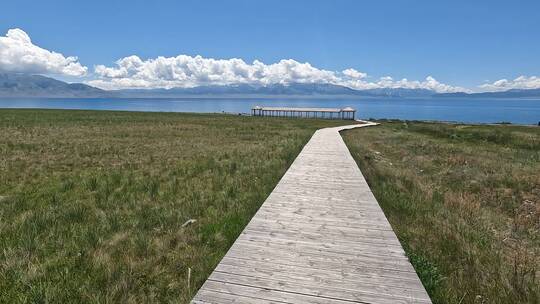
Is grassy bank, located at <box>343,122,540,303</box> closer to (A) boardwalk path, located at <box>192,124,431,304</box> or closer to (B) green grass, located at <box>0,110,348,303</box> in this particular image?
(A) boardwalk path, located at <box>192,124,431,304</box>

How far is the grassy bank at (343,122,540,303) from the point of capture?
5039 mm

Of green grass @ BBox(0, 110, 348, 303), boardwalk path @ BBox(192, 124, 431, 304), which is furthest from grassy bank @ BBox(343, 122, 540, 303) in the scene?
green grass @ BBox(0, 110, 348, 303)

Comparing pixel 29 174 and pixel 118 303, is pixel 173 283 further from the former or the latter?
pixel 29 174

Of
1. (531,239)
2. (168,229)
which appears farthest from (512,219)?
(168,229)

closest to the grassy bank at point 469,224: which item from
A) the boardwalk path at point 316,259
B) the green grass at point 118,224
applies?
the boardwalk path at point 316,259

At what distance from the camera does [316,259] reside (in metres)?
5.34

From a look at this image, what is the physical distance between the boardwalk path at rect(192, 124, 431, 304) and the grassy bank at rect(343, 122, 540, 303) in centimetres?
60

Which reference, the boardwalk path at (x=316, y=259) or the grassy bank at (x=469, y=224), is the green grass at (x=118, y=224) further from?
the grassy bank at (x=469, y=224)

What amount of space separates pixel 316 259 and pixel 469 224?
5.53m

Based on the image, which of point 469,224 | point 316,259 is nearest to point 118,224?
point 316,259

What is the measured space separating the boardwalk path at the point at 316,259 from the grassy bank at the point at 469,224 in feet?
1.97

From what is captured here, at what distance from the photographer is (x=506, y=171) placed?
1631 centimetres

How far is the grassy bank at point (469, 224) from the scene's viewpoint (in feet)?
16.5

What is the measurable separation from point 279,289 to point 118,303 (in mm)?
2215
